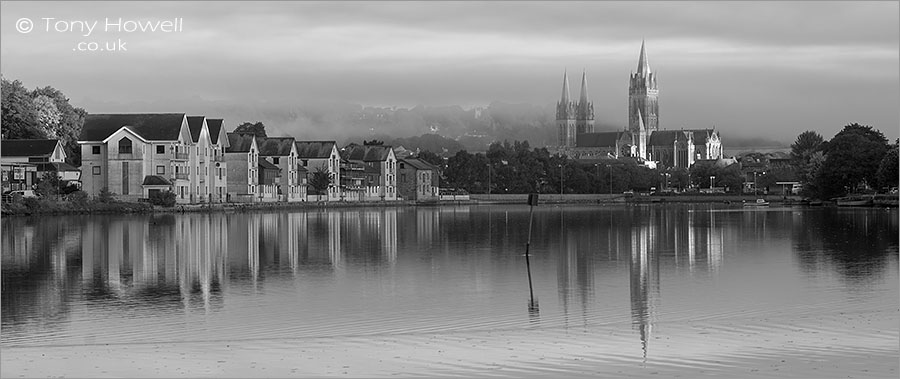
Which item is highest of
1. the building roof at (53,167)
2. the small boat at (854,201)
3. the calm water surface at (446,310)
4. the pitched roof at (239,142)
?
the pitched roof at (239,142)

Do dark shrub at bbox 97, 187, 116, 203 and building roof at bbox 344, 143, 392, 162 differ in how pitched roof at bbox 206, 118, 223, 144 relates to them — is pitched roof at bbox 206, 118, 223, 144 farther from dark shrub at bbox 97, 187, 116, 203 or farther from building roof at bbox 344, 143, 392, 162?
building roof at bbox 344, 143, 392, 162

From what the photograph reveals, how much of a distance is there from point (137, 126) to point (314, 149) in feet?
107

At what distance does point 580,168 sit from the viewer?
159 metres

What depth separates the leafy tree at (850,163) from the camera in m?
92.8

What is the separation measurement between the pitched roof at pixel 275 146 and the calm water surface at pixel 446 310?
60.5 meters

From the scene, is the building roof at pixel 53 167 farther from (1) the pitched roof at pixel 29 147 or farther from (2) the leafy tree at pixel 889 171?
(2) the leafy tree at pixel 889 171

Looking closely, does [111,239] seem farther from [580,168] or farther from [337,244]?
[580,168]

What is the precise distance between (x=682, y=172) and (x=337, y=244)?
167 meters

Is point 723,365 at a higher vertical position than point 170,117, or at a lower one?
lower

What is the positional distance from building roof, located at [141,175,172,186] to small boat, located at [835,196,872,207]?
51.4m

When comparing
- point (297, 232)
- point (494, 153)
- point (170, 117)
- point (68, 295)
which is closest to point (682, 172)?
point (494, 153)

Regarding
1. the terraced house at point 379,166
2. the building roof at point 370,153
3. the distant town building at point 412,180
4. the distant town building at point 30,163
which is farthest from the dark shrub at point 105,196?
the distant town building at point 412,180

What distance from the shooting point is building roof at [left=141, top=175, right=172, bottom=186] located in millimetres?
72438

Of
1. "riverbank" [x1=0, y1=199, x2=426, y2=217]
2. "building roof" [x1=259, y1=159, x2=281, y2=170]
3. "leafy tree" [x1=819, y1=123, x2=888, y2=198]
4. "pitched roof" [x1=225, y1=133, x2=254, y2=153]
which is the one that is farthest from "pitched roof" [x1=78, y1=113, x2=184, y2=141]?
"leafy tree" [x1=819, y1=123, x2=888, y2=198]
